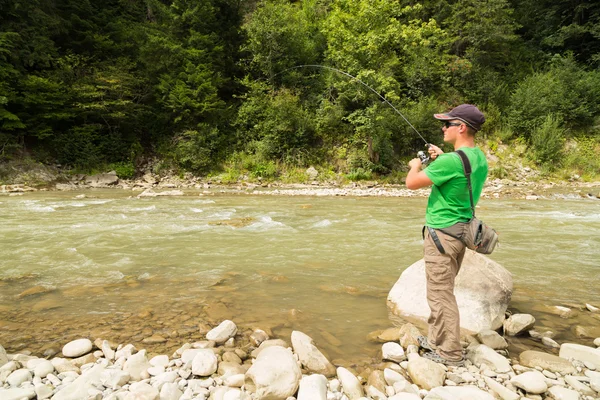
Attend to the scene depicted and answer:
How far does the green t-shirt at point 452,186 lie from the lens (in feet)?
7.97

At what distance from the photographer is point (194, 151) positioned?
19094 millimetres

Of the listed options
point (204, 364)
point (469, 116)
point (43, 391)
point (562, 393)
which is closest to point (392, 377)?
point (562, 393)

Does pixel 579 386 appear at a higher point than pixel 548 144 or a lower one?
lower

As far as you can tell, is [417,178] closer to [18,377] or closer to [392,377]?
[392,377]

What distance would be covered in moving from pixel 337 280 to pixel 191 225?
15.4ft

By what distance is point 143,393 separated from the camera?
2139 millimetres

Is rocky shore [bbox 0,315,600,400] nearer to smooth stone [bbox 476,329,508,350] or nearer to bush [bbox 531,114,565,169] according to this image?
smooth stone [bbox 476,329,508,350]

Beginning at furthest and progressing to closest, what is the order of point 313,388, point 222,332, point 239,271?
point 239,271
point 222,332
point 313,388

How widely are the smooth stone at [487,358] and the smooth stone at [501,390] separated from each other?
194 millimetres

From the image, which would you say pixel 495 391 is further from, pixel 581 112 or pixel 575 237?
pixel 581 112

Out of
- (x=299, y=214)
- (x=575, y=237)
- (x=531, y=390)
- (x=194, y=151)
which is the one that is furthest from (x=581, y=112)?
(x=531, y=390)

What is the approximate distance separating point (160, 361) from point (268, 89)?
20.2 metres

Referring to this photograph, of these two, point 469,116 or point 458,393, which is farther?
point 469,116

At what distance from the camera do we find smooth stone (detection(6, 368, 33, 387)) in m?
2.27
